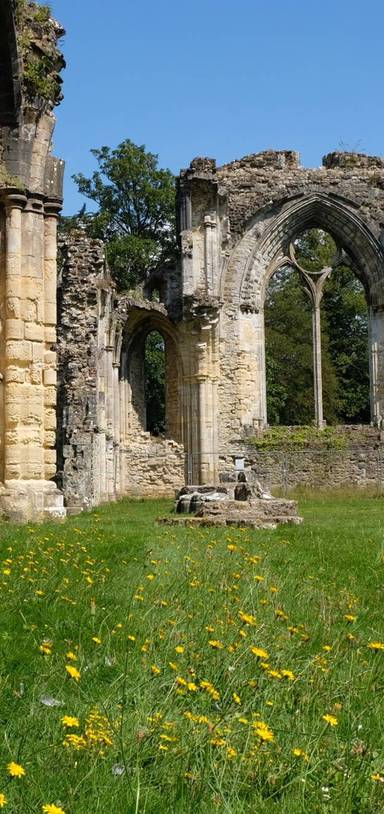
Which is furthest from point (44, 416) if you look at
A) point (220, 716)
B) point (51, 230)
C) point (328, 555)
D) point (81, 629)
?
point (220, 716)

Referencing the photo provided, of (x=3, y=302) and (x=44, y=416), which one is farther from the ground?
(x=3, y=302)

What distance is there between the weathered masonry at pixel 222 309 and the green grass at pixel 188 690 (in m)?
16.4

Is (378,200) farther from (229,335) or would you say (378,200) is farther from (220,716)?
(220,716)

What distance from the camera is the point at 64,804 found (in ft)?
6.82

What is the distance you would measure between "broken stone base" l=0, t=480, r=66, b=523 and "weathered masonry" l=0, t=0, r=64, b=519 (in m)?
0.01

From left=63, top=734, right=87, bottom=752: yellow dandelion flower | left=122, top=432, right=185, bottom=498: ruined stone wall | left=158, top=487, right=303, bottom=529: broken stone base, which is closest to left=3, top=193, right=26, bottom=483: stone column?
left=158, top=487, right=303, bottom=529: broken stone base

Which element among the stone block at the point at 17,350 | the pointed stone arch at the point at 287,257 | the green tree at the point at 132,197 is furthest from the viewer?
the green tree at the point at 132,197

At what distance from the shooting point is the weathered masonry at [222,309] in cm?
2311

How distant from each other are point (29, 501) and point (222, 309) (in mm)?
14834

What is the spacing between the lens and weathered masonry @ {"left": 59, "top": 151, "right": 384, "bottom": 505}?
75.8ft

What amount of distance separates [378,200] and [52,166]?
650 inches

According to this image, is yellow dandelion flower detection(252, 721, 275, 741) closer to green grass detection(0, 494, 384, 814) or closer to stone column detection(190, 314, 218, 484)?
green grass detection(0, 494, 384, 814)

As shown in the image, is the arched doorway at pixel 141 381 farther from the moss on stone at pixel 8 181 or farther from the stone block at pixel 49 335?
the moss on stone at pixel 8 181

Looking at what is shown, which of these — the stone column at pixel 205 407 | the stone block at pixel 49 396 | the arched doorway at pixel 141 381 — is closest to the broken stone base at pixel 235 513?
the stone block at pixel 49 396
